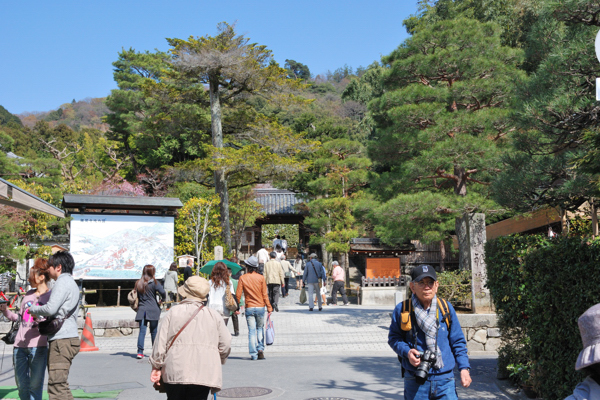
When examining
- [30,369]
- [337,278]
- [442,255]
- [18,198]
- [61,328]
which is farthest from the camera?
[442,255]

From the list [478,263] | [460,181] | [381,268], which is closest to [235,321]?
[478,263]

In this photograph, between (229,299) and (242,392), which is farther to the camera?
(229,299)

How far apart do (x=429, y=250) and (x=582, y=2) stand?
22.3 meters

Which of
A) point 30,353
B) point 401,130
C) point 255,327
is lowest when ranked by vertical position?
point 255,327

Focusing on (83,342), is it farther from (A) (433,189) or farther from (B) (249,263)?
(A) (433,189)

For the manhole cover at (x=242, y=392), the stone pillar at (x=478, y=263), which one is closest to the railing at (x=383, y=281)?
the stone pillar at (x=478, y=263)

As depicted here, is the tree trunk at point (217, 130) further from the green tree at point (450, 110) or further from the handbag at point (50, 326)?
the handbag at point (50, 326)

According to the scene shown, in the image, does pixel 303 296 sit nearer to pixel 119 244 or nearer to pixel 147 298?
pixel 119 244

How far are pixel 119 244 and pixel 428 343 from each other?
16267 millimetres

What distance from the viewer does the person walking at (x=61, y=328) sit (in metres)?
5.17

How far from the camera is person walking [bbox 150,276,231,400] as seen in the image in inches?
165

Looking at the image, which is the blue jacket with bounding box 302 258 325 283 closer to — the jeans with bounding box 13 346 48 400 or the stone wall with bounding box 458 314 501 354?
the stone wall with bounding box 458 314 501 354

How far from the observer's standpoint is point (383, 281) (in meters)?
21.6

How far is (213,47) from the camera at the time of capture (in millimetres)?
21469
